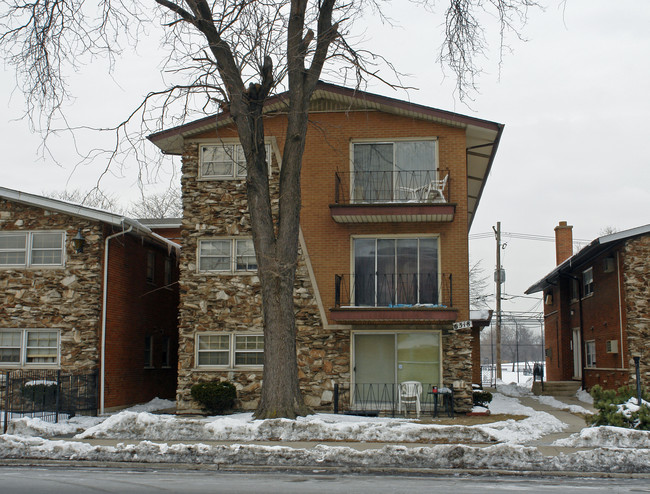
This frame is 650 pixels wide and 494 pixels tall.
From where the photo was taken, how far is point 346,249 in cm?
2005

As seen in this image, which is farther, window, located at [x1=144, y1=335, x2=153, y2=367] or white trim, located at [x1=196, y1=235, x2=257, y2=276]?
window, located at [x1=144, y1=335, x2=153, y2=367]

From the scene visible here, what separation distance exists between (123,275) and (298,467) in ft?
38.4

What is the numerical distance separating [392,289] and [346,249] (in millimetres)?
1693

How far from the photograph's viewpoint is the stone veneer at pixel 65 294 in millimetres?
19703

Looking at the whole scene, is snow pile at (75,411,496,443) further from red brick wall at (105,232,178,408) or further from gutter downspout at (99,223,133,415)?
red brick wall at (105,232,178,408)

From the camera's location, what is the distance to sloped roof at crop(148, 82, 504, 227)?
19734 mm

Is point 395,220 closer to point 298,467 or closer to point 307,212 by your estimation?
point 307,212

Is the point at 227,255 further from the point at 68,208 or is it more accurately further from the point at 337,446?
the point at 337,446

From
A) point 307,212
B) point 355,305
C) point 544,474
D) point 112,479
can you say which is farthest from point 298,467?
point 307,212

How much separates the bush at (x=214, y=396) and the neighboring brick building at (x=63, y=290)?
9.18 ft

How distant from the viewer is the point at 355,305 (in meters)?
19.8

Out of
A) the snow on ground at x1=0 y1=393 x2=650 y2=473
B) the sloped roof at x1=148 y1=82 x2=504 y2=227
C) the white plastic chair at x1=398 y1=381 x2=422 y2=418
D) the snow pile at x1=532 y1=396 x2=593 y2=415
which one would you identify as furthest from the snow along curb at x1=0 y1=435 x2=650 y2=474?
the sloped roof at x1=148 y1=82 x2=504 y2=227

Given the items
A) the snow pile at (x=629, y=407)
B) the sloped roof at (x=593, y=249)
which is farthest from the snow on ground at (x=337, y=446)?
the sloped roof at (x=593, y=249)

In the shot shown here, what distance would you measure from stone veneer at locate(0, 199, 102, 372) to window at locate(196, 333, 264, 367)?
120 inches
